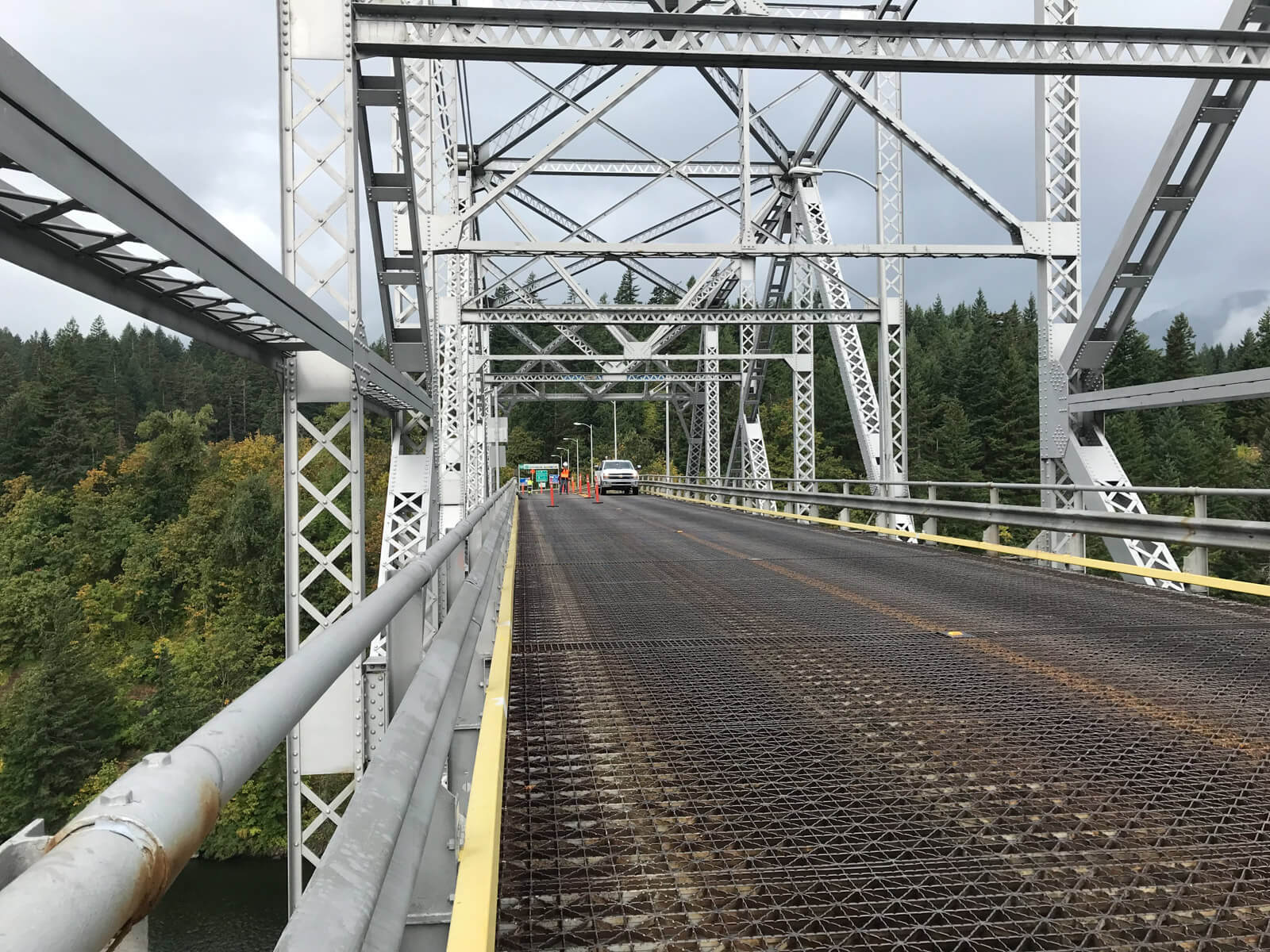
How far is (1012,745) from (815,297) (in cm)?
2985

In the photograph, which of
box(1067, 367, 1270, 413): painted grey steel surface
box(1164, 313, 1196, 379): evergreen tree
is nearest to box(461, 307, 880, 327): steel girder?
box(1067, 367, 1270, 413): painted grey steel surface

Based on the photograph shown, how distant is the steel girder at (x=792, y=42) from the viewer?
1102 centimetres

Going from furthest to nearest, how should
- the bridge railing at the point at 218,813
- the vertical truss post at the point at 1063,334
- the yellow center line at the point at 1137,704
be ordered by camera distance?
the vertical truss post at the point at 1063,334 → the yellow center line at the point at 1137,704 → the bridge railing at the point at 218,813

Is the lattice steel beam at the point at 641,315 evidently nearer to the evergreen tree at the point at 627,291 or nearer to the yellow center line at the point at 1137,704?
the yellow center line at the point at 1137,704

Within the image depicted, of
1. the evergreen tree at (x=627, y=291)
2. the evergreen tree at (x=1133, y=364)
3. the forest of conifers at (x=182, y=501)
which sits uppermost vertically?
the evergreen tree at (x=627, y=291)

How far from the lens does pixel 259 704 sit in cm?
172

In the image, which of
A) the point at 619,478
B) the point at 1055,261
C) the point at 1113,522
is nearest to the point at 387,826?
the point at 1113,522

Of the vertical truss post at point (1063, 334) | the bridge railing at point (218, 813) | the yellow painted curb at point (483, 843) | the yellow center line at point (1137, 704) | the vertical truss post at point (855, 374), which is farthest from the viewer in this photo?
the vertical truss post at point (855, 374)

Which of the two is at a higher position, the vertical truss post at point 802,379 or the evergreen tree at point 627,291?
the evergreen tree at point 627,291

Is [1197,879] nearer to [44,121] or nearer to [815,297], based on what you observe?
[44,121]

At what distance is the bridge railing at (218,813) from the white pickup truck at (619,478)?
58.5m

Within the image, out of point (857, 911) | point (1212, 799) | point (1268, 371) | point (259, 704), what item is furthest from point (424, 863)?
point (1268, 371)

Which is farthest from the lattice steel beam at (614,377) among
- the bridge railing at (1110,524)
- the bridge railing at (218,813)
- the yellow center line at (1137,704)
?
the bridge railing at (218,813)

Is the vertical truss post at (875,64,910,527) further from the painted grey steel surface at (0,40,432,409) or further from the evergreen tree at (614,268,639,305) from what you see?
the evergreen tree at (614,268,639,305)
